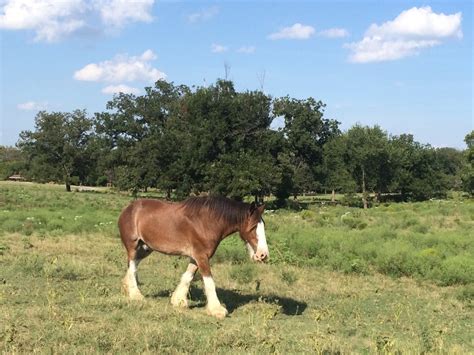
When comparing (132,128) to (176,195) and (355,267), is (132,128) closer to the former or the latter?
(176,195)

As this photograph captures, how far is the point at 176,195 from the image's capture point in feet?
149

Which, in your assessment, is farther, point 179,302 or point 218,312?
point 179,302

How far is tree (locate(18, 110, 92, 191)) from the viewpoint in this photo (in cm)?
7025

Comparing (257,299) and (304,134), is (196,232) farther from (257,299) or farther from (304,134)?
(304,134)

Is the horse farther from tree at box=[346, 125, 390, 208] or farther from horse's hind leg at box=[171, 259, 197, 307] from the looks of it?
tree at box=[346, 125, 390, 208]

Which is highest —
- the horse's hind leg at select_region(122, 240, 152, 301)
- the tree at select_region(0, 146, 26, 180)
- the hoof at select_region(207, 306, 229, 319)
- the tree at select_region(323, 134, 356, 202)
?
the tree at select_region(0, 146, 26, 180)

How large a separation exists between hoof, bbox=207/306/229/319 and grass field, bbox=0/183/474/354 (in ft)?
0.47

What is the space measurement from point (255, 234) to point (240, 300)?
6.33 feet

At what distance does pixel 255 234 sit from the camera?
8.55m

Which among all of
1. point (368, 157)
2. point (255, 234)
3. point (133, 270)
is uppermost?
point (368, 157)

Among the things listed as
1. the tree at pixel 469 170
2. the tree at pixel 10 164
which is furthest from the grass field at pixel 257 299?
the tree at pixel 10 164

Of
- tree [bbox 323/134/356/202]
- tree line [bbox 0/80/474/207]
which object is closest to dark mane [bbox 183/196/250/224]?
tree line [bbox 0/80/474/207]

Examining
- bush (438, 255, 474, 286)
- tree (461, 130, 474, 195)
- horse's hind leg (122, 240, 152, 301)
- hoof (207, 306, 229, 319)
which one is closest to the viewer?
hoof (207, 306, 229, 319)

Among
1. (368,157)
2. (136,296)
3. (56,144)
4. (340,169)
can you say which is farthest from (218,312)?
(56,144)
